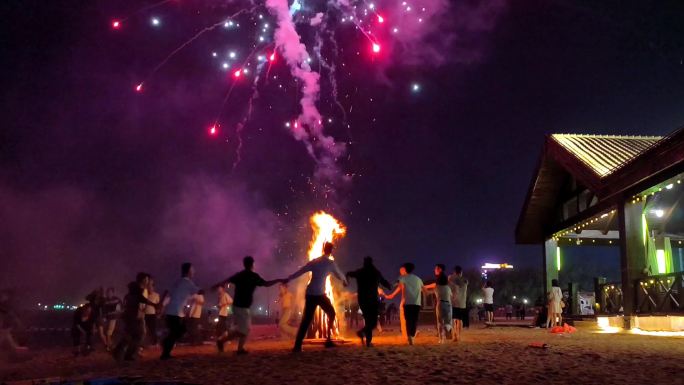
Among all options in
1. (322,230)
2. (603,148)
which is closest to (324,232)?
(322,230)

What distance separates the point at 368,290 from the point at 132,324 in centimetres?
454

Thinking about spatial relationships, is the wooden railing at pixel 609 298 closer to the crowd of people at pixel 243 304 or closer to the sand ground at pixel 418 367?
the crowd of people at pixel 243 304

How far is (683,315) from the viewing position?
13891 millimetres

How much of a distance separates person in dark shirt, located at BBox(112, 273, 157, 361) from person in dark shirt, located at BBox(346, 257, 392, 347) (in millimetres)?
3965

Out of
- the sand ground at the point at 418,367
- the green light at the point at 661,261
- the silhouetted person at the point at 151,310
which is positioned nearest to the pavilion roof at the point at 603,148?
the green light at the point at 661,261

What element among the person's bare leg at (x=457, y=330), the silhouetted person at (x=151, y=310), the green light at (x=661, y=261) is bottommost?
the person's bare leg at (x=457, y=330)

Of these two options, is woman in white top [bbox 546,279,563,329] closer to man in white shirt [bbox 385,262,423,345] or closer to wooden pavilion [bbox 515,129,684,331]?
wooden pavilion [bbox 515,129,684,331]

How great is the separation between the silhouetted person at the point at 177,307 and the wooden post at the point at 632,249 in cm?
1192

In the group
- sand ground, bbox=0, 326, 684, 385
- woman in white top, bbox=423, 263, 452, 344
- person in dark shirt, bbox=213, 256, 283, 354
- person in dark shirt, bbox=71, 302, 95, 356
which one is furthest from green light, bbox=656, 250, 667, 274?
person in dark shirt, bbox=71, 302, 95, 356

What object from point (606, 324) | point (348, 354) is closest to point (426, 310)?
point (606, 324)

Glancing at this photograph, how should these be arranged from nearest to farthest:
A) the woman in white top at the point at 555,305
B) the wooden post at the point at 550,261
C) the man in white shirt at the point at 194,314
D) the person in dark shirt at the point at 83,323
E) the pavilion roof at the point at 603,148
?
the person in dark shirt at the point at 83,323
the man in white shirt at the point at 194,314
the pavilion roof at the point at 603,148
the woman in white top at the point at 555,305
the wooden post at the point at 550,261

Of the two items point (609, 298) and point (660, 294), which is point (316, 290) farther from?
point (609, 298)

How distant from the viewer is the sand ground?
694 cm

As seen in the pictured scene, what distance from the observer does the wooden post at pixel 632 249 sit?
15961 millimetres
